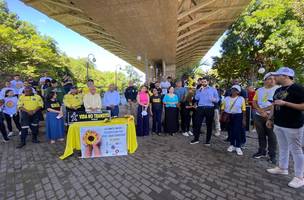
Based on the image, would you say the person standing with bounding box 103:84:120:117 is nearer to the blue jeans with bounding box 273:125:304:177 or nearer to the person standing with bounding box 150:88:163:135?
the person standing with bounding box 150:88:163:135

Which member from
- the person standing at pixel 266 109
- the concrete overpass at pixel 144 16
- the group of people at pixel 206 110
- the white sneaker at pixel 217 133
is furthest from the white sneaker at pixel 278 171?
the concrete overpass at pixel 144 16

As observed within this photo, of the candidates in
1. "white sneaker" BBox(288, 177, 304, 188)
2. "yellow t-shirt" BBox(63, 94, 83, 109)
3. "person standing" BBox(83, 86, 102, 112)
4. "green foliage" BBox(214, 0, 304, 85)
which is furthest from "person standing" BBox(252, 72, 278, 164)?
"green foliage" BBox(214, 0, 304, 85)

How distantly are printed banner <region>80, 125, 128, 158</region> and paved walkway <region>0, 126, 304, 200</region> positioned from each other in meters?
0.23

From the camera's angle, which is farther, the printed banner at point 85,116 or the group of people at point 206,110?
the printed banner at point 85,116

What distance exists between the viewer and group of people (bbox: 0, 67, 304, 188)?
327 cm

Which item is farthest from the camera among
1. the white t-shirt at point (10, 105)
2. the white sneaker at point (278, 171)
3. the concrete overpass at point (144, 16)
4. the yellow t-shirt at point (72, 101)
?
the concrete overpass at point (144, 16)

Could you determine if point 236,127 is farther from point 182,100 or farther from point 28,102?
point 28,102

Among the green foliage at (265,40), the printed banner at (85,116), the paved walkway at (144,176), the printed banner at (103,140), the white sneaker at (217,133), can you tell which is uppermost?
the green foliage at (265,40)

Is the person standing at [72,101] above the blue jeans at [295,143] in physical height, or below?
above

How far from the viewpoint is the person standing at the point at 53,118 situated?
578cm

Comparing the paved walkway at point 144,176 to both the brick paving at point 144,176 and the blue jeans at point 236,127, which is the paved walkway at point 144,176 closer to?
the brick paving at point 144,176

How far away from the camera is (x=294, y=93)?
3.16m

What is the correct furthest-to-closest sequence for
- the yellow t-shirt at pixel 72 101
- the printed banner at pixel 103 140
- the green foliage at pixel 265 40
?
the green foliage at pixel 265 40 < the yellow t-shirt at pixel 72 101 < the printed banner at pixel 103 140

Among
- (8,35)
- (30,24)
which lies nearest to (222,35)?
(8,35)
